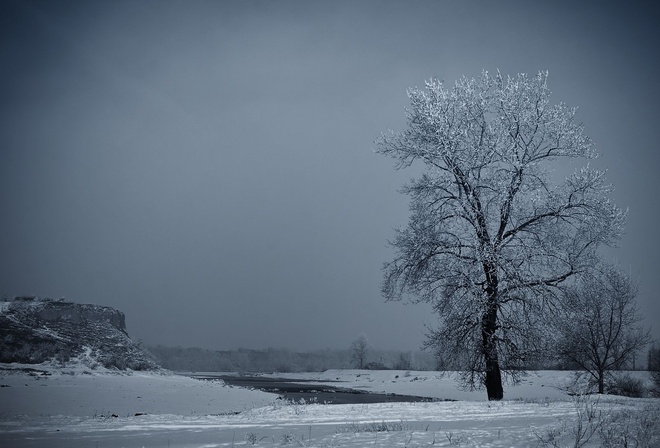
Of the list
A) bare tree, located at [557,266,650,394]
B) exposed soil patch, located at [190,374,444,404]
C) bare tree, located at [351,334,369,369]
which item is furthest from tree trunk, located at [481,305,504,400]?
bare tree, located at [351,334,369,369]

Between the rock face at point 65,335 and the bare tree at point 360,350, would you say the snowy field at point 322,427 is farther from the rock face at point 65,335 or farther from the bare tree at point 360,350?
the bare tree at point 360,350

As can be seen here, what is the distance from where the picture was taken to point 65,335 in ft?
125

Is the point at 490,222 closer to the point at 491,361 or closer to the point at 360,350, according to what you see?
the point at 491,361

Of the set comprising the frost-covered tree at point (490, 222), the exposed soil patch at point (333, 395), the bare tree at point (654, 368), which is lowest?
the exposed soil patch at point (333, 395)

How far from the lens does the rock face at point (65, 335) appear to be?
33.2m

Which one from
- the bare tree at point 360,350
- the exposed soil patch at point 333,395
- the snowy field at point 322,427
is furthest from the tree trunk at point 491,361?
the bare tree at point 360,350

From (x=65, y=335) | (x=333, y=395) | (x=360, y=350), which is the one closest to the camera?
(x=333, y=395)

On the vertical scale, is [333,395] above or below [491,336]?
below

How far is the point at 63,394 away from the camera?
20.4 m

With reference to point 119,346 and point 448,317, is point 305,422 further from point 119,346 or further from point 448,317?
point 119,346

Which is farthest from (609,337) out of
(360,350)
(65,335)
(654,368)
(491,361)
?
(360,350)

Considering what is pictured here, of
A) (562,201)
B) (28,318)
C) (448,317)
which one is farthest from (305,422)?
(28,318)

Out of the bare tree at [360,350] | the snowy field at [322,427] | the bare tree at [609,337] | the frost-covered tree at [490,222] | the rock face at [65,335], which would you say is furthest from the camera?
the bare tree at [360,350]

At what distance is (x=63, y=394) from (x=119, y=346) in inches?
843
